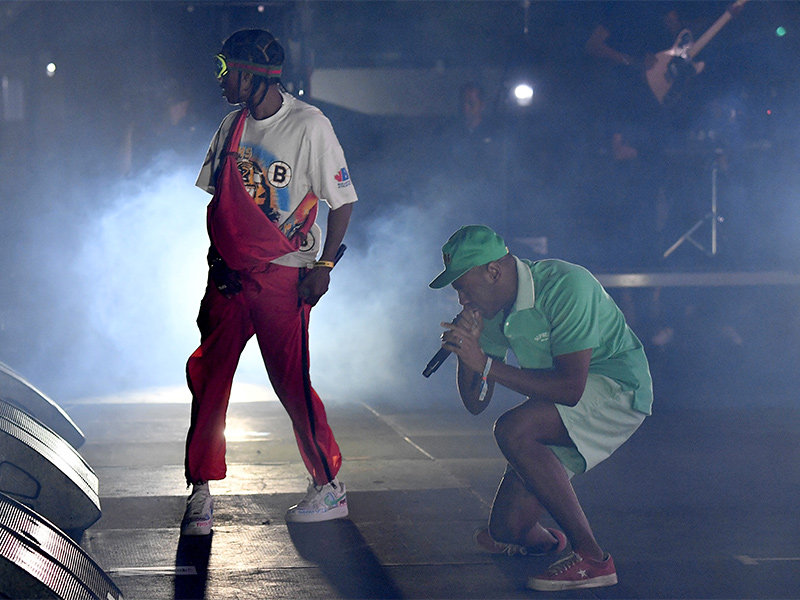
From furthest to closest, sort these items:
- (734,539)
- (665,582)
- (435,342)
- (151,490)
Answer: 1. (435,342)
2. (151,490)
3. (734,539)
4. (665,582)

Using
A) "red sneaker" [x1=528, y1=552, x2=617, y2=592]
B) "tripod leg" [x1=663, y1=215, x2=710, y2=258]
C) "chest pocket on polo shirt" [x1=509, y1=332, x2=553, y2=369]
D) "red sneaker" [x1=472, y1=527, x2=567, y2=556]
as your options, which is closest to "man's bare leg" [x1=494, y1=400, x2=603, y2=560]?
"red sneaker" [x1=528, y1=552, x2=617, y2=592]

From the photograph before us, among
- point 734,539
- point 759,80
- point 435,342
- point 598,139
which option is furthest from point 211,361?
point 759,80

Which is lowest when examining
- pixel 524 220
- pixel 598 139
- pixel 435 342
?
pixel 435 342

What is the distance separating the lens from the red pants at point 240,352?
3658mm

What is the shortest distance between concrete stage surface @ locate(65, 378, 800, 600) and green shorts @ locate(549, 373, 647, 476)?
15.4 inches

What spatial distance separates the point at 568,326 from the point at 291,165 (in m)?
1.31

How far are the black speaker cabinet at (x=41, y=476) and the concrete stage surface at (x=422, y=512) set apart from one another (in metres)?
0.15

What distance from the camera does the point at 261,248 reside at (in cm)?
362

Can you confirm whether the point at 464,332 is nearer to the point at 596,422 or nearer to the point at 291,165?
the point at 596,422

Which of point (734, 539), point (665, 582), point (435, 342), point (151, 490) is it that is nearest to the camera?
point (665, 582)

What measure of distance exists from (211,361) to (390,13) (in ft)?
20.3

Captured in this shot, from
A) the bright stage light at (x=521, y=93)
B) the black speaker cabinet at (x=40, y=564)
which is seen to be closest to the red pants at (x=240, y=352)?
the black speaker cabinet at (x=40, y=564)

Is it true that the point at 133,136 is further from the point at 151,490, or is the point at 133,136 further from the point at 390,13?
the point at 151,490

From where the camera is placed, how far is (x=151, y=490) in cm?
430
